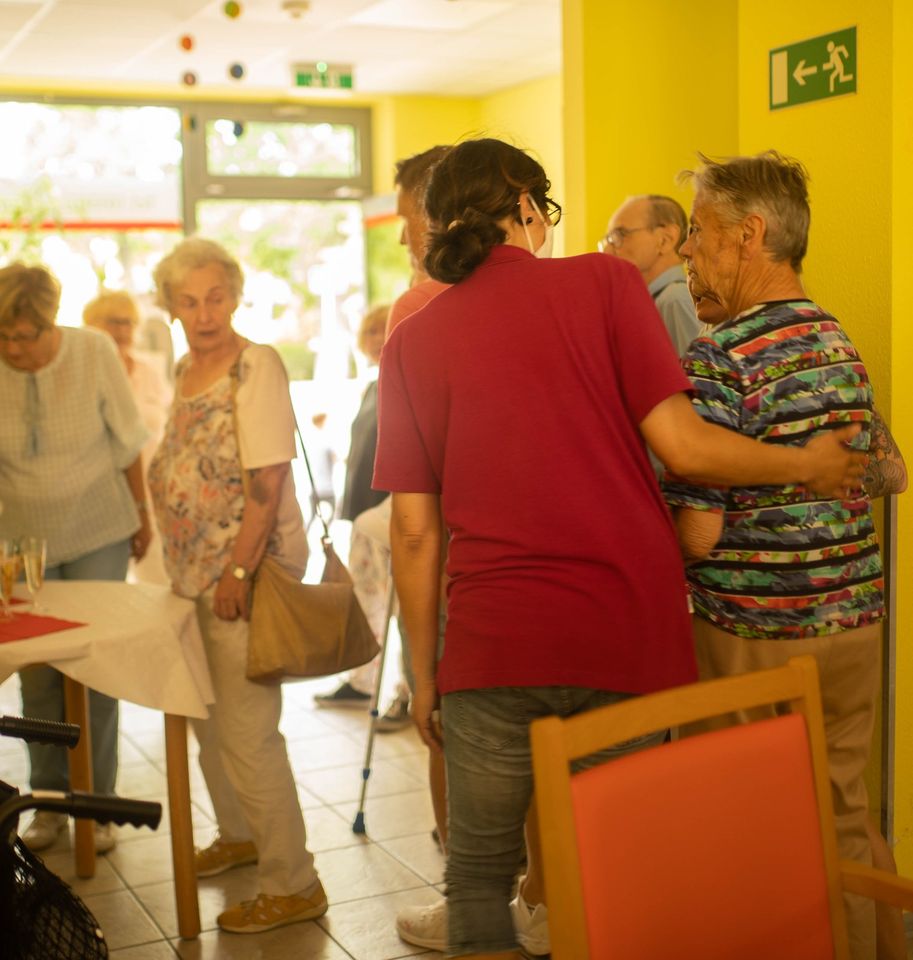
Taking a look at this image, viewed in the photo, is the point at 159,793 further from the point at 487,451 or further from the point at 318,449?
the point at 318,449

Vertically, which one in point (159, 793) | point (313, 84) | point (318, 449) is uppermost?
point (313, 84)

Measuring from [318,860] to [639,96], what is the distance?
2.69 metres

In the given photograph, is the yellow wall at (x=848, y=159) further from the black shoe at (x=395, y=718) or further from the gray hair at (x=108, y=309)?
the gray hair at (x=108, y=309)

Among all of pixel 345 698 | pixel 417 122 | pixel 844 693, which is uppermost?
pixel 417 122

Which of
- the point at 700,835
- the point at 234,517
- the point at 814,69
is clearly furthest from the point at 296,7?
the point at 700,835

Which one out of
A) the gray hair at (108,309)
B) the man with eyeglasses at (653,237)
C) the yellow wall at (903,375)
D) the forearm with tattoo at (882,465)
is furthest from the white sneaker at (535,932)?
the gray hair at (108,309)

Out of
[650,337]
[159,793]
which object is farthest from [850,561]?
[159,793]

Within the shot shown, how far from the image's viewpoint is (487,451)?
→ 1.83 meters

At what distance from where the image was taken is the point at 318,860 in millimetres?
3465

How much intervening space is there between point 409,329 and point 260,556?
3.74 ft

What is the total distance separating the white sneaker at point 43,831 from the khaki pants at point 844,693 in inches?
82.6

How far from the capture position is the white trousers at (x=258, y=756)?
118 inches

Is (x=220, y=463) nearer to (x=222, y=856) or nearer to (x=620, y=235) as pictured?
(x=222, y=856)

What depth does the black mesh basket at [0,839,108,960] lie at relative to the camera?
1653 mm
